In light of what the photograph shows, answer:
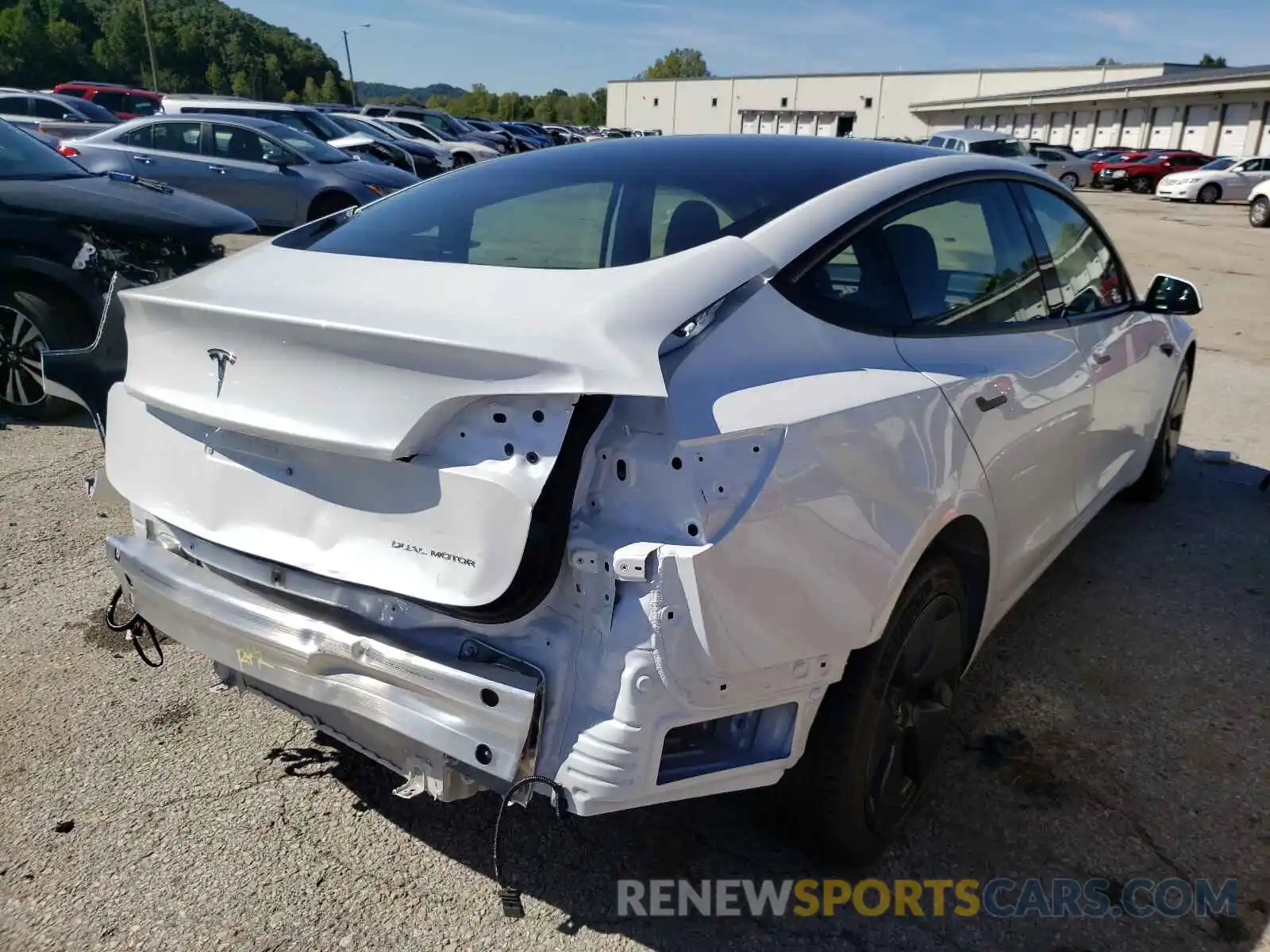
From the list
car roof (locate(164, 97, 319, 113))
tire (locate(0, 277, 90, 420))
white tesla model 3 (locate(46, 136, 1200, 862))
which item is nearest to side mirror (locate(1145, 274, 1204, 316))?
white tesla model 3 (locate(46, 136, 1200, 862))

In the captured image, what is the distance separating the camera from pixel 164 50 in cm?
8319

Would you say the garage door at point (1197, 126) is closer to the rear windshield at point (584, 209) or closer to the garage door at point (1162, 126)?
the garage door at point (1162, 126)

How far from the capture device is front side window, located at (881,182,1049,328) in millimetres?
2455

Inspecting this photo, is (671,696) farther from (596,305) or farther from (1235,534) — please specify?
(1235,534)

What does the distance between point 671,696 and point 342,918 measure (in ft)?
3.57

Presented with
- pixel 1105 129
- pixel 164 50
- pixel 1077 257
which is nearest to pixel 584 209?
pixel 1077 257

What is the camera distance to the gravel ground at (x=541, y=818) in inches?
86.7

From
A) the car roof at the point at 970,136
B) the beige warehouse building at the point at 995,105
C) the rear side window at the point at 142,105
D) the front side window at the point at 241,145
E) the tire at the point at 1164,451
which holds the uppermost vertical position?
the beige warehouse building at the point at 995,105

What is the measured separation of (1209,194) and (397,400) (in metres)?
33.3

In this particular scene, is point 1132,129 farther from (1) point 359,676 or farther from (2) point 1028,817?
(1) point 359,676

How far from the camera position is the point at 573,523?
68.7 inches

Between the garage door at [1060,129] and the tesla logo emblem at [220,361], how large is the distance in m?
60.5

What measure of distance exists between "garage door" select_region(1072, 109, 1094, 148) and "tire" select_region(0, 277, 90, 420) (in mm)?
57223

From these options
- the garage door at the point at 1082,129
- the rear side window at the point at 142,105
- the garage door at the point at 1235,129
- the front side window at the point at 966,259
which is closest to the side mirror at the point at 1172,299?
the front side window at the point at 966,259
